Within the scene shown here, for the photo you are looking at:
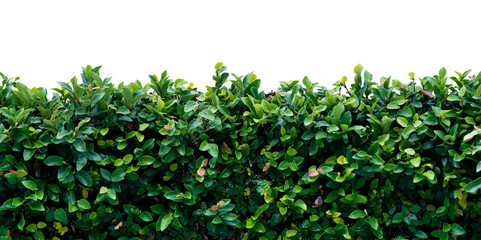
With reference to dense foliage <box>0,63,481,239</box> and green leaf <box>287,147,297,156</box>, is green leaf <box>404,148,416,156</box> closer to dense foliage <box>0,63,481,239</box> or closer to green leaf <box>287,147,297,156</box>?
dense foliage <box>0,63,481,239</box>

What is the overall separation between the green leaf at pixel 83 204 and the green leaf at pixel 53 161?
0.37 metres

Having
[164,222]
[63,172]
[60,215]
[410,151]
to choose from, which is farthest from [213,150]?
[410,151]

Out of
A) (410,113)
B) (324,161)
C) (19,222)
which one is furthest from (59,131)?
(410,113)

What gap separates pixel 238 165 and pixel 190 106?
687 millimetres

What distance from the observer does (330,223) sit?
4.18 meters

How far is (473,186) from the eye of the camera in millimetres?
3771

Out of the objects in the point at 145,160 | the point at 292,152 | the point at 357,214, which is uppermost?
the point at 145,160

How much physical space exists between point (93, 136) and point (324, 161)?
6.87ft

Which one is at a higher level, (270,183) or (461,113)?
(461,113)

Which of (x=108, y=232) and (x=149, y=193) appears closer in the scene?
(x=149, y=193)

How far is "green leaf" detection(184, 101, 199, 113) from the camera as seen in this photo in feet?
13.3

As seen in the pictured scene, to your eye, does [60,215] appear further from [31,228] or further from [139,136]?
[139,136]

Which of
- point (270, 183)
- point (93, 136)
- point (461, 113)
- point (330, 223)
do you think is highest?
point (93, 136)

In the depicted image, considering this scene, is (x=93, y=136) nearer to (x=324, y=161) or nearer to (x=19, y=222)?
(x=19, y=222)
